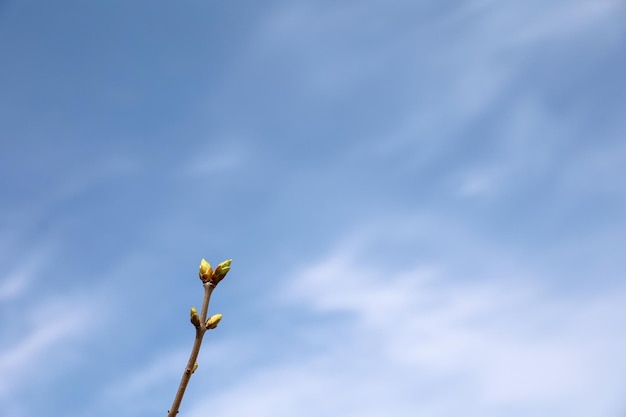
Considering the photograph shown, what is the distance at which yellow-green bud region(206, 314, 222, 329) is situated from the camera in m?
3.47

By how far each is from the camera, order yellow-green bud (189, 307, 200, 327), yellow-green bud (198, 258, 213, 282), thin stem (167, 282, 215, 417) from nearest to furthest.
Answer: thin stem (167, 282, 215, 417) < yellow-green bud (189, 307, 200, 327) < yellow-green bud (198, 258, 213, 282)

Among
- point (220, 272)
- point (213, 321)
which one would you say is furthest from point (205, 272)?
point (213, 321)

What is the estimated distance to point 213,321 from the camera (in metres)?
3.48

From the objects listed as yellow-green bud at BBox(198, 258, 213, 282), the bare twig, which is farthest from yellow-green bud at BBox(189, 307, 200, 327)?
yellow-green bud at BBox(198, 258, 213, 282)

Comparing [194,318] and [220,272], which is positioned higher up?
[220,272]

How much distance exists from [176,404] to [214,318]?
73 centimetres

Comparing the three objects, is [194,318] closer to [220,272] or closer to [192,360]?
[192,360]

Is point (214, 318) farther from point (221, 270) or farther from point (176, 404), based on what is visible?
point (176, 404)

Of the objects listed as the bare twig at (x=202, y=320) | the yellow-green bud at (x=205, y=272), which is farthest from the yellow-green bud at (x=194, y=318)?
the yellow-green bud at (x=205, y=272)

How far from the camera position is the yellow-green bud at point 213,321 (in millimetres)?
3471

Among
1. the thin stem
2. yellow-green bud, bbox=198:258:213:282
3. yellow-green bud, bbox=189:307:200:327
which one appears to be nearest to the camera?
the thin stem

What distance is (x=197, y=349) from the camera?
3113 mm

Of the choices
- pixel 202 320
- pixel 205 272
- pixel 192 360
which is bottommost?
pixel 192 360

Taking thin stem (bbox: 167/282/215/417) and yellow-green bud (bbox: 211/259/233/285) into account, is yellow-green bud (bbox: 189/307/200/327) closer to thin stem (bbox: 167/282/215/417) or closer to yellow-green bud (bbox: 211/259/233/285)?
thin stem (bbox: 167/282/215/417)
